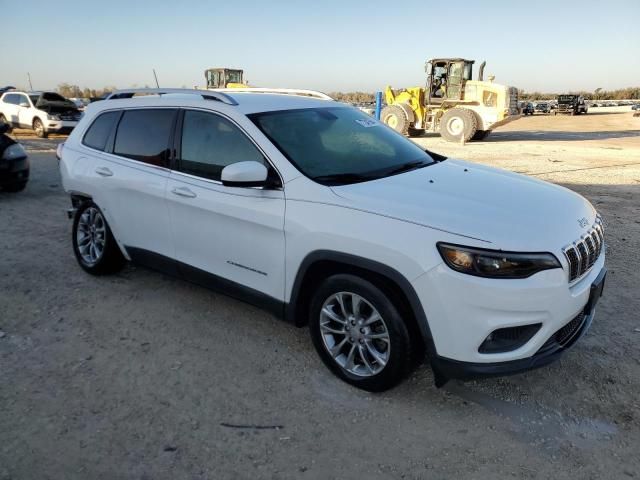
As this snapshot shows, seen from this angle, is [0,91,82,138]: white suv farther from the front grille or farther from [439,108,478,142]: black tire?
the front grille

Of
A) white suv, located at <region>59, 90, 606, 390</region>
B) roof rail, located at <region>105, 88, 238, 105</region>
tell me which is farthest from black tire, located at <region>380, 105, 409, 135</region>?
white suv, located at <region>59, 90, 606, 390</region>

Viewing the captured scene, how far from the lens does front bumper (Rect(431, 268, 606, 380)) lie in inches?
104

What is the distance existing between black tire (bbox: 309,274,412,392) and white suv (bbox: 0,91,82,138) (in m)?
18.0

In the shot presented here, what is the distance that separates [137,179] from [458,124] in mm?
16984

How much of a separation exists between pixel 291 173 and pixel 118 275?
264cm

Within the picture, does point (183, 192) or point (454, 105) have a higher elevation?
point (454, 105)

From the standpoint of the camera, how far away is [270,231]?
3242mm

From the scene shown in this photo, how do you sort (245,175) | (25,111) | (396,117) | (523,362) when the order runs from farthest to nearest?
(396,117) → (25,111) → (245,175) → (523,362)


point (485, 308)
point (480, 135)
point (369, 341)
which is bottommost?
point (369, 341)

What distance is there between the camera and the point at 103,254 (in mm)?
4703

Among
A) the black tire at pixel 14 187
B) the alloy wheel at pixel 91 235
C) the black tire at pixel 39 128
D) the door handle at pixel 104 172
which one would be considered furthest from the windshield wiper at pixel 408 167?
the black tire at pixel 39 128

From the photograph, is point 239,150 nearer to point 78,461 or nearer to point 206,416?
point 206,416

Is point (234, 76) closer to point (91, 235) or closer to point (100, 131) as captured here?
point (100, 131)

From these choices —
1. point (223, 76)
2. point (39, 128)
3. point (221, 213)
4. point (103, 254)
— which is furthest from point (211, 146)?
point (223, 76)
